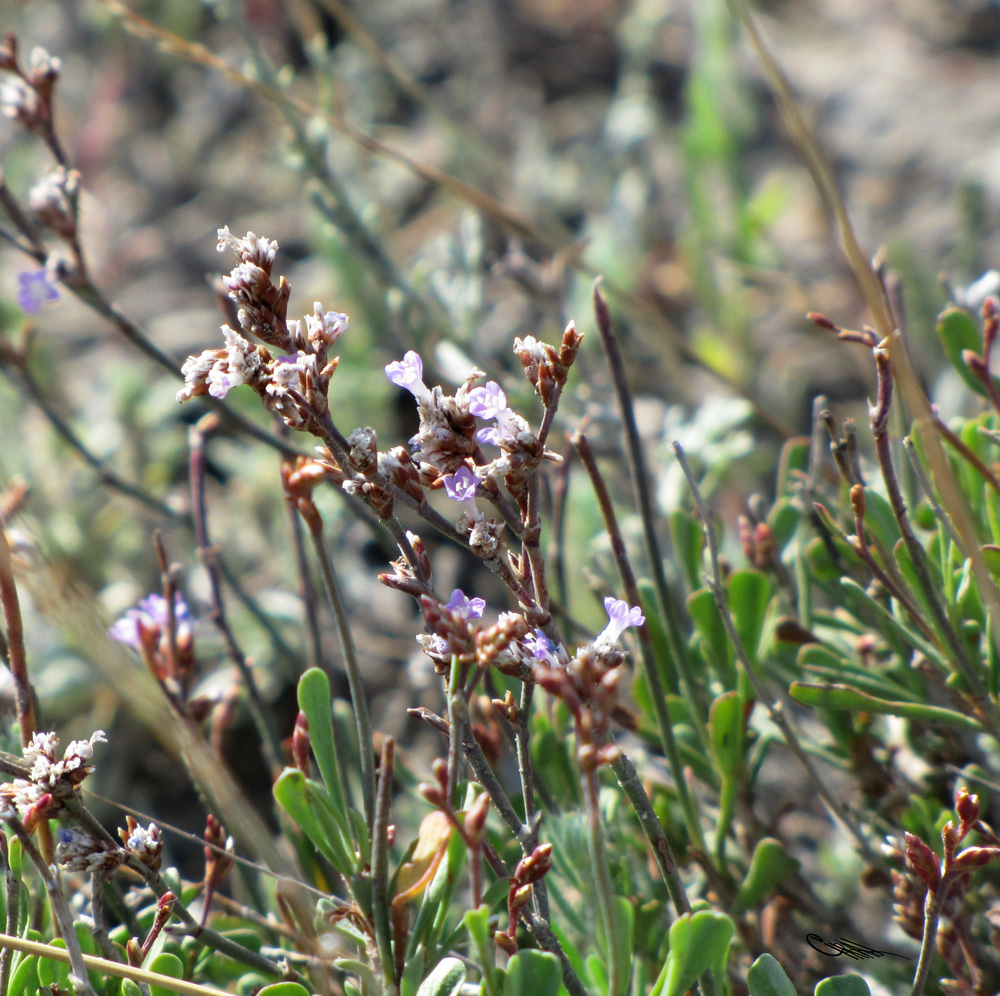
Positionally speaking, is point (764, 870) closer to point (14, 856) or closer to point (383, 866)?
point (383, 866)

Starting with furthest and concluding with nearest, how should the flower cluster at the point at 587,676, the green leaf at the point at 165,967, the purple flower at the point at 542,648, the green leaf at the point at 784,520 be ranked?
1. the green leaf at the point at 784,520
2. the green leaf at the point at 165,967
3. the purple flower at the point at 542,648
4. the flower cluster at the point at 587,676

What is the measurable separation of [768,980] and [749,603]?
1.59ft

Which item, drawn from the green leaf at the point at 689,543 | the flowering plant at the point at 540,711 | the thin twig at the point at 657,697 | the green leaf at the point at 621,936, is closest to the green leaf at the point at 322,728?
the flowering plant at the point at 540,711

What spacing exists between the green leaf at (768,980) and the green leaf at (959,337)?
72 cm

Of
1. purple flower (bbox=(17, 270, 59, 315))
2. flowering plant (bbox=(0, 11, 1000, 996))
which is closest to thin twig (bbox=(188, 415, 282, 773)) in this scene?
flowering plant (bbox=(0, 11, 1000, 996))

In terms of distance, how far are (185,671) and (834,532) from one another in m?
0.78

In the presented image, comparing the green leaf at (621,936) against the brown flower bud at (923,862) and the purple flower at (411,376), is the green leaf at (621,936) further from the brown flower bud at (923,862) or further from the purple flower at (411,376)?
the purple flower at (411,376)

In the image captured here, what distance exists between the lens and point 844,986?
860 mm

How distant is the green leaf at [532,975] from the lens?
0.75 metres

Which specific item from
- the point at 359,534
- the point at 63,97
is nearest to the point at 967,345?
the point at 359,534

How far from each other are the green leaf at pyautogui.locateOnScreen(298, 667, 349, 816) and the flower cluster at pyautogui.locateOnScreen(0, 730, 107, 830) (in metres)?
0.16

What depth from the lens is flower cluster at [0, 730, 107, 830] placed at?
80 cm

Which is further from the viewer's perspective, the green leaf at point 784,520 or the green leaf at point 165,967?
the green leaf at point 784,520
